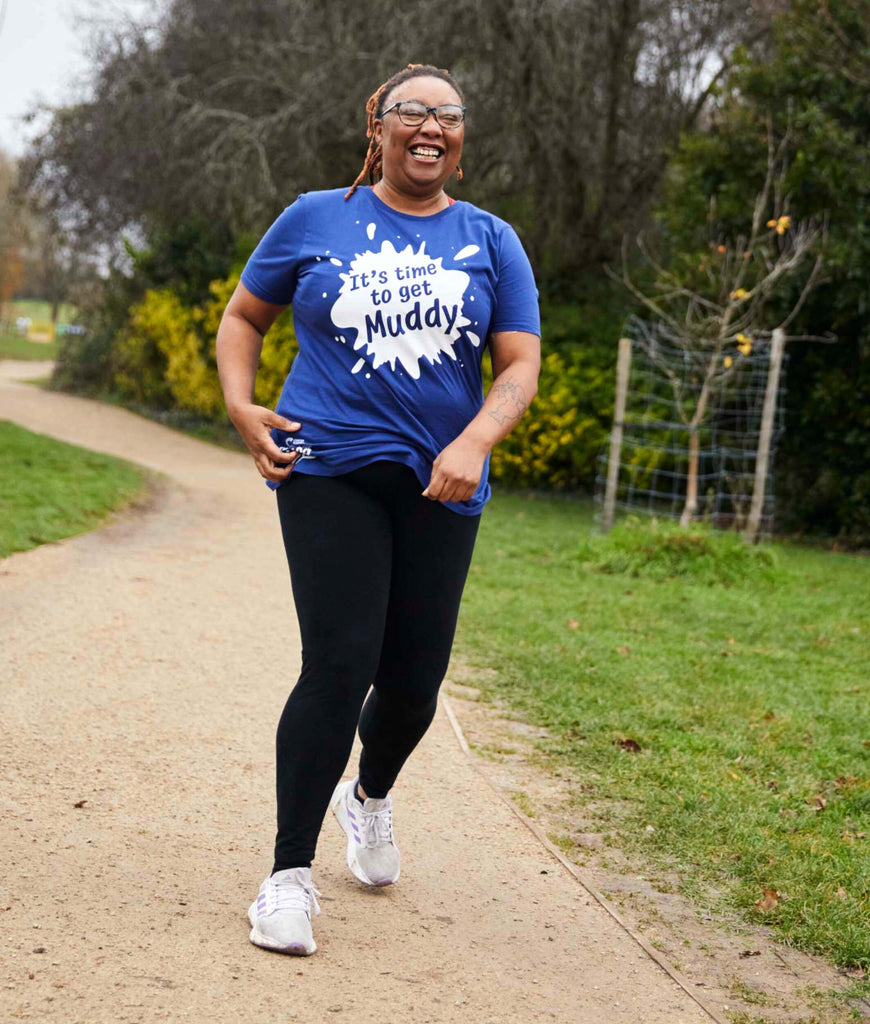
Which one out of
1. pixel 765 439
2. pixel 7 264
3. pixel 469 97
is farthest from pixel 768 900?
pixel 7 264

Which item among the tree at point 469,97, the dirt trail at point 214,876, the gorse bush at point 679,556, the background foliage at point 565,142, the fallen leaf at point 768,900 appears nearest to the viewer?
the dirt trail at point 214,876

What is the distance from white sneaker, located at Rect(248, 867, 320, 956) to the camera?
9.36 feet

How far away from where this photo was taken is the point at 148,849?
3494mm

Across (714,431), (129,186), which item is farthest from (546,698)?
(129,186)

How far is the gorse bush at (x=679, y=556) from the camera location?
10.1m

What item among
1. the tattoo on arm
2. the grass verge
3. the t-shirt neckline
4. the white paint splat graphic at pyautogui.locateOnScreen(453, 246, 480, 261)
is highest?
the t-shirt neckline

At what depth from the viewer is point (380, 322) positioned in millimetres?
2879

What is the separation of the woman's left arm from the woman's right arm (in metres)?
0.36

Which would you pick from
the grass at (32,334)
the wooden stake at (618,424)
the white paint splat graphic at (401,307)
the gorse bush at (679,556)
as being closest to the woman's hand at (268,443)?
the white paint splat graphic at (401,307)

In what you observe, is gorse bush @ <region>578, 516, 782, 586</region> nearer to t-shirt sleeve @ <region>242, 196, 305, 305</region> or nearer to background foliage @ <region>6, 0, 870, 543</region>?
background foliage @ <region>6, 0, 870, 543</region>

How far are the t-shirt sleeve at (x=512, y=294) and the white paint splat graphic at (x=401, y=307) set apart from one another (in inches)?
5.4

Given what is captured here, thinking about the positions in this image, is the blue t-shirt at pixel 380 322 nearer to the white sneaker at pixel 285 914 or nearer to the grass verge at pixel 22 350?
the white sneaker at pixel 285 914

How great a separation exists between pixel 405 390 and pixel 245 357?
0.46 metres

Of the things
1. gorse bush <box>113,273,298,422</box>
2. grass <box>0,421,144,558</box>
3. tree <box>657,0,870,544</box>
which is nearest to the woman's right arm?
grass <box>0,421,144,558</box>
